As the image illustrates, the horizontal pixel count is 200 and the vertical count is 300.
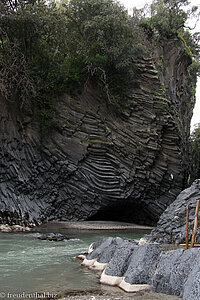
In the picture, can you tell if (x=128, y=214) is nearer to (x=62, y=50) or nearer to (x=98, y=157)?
(x=98, y=157)

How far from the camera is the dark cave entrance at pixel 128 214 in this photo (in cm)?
2128

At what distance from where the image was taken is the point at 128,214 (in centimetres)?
2273

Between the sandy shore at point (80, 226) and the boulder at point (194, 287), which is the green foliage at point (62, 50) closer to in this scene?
the sandy shore at point (80, 226)

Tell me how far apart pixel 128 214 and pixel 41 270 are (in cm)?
1613

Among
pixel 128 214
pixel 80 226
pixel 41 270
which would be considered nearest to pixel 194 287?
pixel 41 270

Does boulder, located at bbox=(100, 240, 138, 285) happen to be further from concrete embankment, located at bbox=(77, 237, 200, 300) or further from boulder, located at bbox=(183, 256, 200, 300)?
boulder, located at bbox=(183, 256, 200, 300)

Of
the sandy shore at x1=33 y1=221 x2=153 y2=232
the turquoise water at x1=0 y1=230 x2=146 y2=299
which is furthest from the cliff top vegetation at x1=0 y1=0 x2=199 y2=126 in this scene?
the turquoise water at x1=0 y1=230 x2=146 y2=299

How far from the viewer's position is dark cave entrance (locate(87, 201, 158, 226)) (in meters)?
21.3

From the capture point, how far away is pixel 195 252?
521 centimetres

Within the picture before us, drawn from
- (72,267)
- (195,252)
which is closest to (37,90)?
(72,267)

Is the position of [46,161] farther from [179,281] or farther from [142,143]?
[179,281]

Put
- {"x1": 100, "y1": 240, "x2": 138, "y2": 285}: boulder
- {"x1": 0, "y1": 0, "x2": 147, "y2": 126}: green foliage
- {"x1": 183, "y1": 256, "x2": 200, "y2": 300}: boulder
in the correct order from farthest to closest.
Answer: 1. {"x1": 0, "y1": 0, "x2": 147, "y2": 126}: green foliage
2. {"x1": 100, "y1": 240, "x2": 138, "y2": 285}: boulder
3. {"x1": 183, "y1": 256, "x2": 200, "y2": 300}: boulder

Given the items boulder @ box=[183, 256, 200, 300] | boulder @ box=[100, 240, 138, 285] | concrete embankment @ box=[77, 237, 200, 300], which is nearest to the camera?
boulder @ box=[183, 256, 200, 300]

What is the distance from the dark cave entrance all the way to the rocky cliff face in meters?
0.07
